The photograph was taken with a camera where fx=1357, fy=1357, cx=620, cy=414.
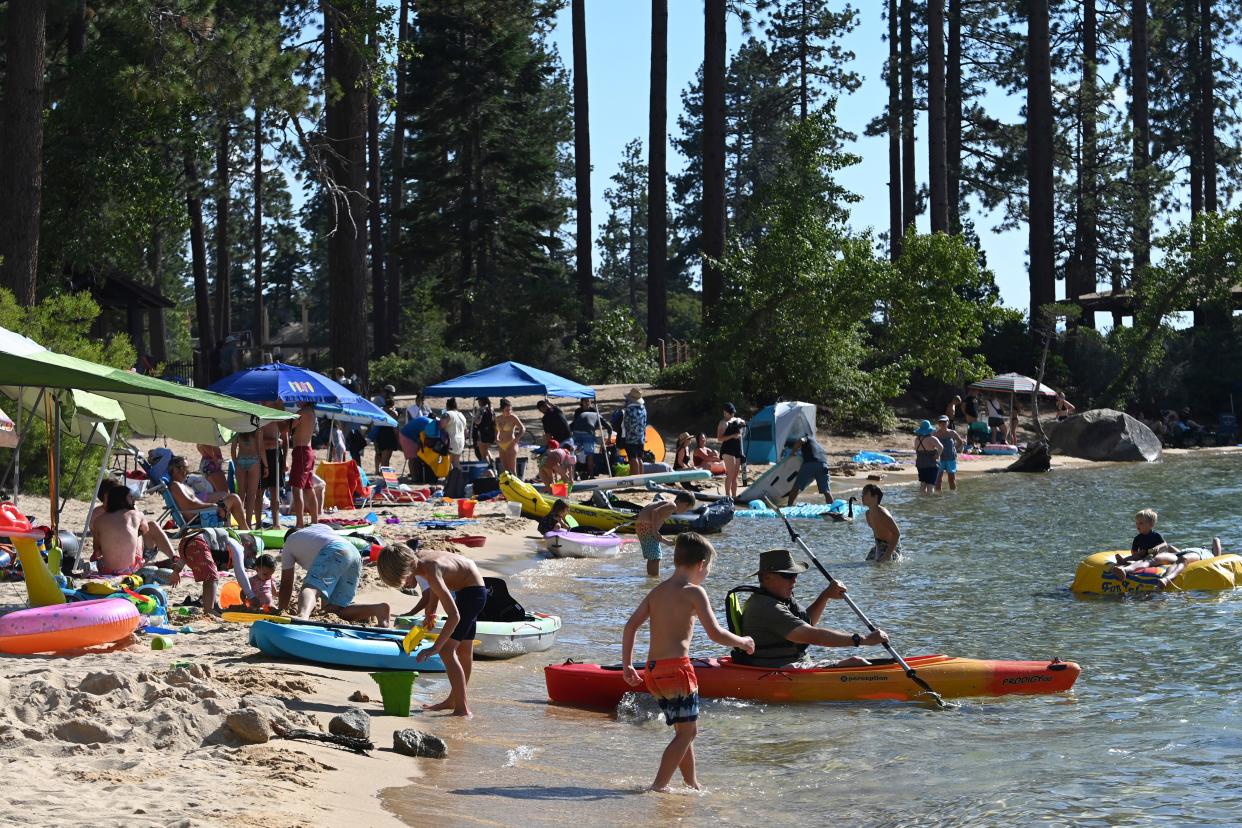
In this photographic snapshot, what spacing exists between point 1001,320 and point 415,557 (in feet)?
93.7

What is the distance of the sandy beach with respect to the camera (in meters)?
5.88

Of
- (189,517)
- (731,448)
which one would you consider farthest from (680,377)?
(189,517)

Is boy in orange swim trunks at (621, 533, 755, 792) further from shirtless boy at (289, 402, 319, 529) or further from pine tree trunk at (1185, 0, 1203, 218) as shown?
pine tree trunk at (1185, 0, 1203, 218)

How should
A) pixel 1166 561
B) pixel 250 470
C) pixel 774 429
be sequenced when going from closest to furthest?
pixel 1166 561
pixel 250 470
pixel 774 429

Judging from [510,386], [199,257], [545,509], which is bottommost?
[545,509]

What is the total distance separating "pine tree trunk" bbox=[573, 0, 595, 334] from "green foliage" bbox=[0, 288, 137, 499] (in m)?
20.7

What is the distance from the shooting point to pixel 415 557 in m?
8.77

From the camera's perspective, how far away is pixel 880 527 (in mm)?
16547

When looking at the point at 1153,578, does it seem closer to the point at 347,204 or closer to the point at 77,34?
the point at 347,204

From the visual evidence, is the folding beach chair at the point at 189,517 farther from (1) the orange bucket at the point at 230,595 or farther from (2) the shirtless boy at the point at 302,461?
(1) the orange bucket at the point at 230,595

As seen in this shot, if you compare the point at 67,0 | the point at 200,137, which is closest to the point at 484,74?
the point at 200,137

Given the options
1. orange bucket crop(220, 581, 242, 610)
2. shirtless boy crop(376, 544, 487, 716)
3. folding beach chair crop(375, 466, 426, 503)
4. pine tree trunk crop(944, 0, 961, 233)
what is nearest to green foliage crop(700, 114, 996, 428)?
folding beach chair crop(375, 466, 426, 503)

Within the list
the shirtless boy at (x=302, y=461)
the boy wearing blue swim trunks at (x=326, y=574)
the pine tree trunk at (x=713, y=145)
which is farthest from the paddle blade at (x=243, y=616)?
the pine tree trunk at (x=713, y=145)

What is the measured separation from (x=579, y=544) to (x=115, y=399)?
21.5ft
